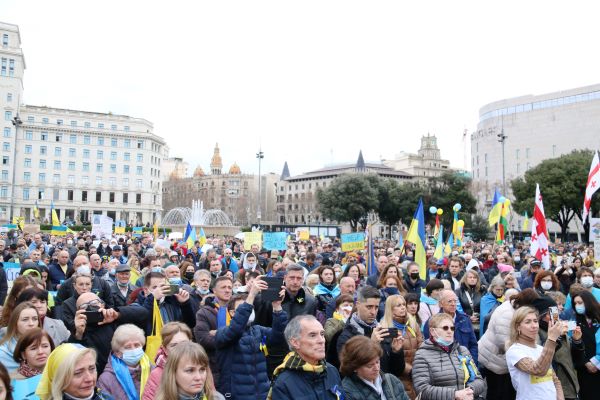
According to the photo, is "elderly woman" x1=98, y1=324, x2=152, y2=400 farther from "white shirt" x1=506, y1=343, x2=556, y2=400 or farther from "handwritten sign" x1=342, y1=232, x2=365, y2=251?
"handwritten sign" x1=342, y1=232, x2=365, y2=251

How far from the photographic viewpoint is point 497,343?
20.0 ft

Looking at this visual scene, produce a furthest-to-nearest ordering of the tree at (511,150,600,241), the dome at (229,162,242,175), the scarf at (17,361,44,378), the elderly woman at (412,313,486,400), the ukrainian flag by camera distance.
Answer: the dome at (229,162,242,175), the tree at (511,150,600,241), the ukrainian flag, the elderly woman at (412,313,486,400), the scarf at (17,361,44,378)

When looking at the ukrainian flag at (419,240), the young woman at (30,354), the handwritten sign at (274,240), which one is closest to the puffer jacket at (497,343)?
the young woman at (30,354)

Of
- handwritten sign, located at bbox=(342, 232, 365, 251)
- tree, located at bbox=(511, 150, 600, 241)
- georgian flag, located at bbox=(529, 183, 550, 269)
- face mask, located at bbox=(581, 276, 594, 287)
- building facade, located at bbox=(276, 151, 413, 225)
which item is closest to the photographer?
face mask, located at bbox=(581, 276, 594, 287)

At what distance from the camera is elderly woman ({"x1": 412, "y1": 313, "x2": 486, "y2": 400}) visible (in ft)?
15.3

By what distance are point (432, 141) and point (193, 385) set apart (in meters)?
149

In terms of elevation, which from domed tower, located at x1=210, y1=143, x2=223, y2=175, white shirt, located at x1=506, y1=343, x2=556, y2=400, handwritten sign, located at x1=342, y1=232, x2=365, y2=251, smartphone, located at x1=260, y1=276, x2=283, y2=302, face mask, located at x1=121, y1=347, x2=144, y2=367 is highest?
domed tower, located at x1=210, y1=143, x2=223, y2=175

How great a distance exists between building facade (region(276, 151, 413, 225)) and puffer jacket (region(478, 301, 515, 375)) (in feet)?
360

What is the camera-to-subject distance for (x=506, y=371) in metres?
5.87

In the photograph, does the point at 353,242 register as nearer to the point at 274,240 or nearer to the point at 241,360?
the point at 274,240

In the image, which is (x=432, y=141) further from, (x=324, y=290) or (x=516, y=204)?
(x=324, y=290)

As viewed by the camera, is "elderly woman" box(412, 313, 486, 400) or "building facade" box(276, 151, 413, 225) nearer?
"elderly woman" box(412, 313, 486, 400)

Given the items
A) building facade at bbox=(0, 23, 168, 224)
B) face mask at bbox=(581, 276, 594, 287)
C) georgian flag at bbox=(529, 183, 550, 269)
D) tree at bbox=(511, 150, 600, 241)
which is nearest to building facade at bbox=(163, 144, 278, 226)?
building facade at bbox=(0, 23, 168, 224)

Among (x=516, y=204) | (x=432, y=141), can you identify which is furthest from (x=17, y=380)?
(x=432, y=141)
